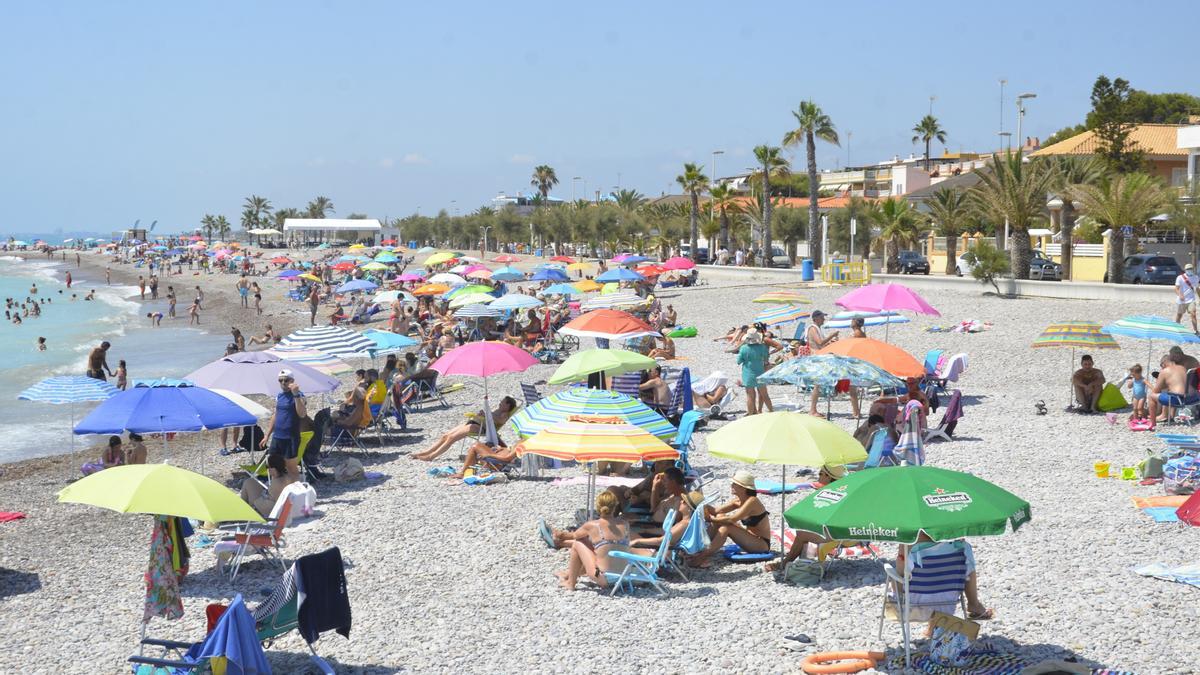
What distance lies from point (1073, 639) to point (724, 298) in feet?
Answer: 89.7

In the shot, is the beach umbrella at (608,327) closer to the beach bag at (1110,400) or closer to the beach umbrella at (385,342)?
the beach umbrella at (385,342)

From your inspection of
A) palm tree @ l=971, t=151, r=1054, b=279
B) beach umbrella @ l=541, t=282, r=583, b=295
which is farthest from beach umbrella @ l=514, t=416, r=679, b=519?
palm tree @ l=971, t=151, r=1054, b=279

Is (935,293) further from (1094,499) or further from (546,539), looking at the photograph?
(546,539)

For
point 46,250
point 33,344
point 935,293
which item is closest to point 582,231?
point 33,344

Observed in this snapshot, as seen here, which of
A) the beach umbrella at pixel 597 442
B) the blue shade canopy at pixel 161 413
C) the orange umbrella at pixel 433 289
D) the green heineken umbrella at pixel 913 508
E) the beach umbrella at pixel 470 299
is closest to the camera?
the green heineken umbrella at pixel 913 508

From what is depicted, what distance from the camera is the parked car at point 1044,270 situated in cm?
3287

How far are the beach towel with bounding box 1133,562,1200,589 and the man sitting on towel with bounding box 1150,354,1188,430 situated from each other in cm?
580

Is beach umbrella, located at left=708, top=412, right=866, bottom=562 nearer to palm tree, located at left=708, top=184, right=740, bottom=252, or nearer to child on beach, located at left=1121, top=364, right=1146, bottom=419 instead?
child on beach, located at left=1121, top=364, right=1146, bottom=419

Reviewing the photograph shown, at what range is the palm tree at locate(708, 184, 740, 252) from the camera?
172 ft

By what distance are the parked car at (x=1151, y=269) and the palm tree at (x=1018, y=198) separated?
2.58 m

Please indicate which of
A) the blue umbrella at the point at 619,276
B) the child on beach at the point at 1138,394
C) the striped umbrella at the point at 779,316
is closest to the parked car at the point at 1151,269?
the blue umbrella at the point at 619,276

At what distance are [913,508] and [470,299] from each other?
65.0 feet

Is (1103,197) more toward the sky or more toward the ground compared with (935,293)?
more toward the sky

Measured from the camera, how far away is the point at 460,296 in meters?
25.7
